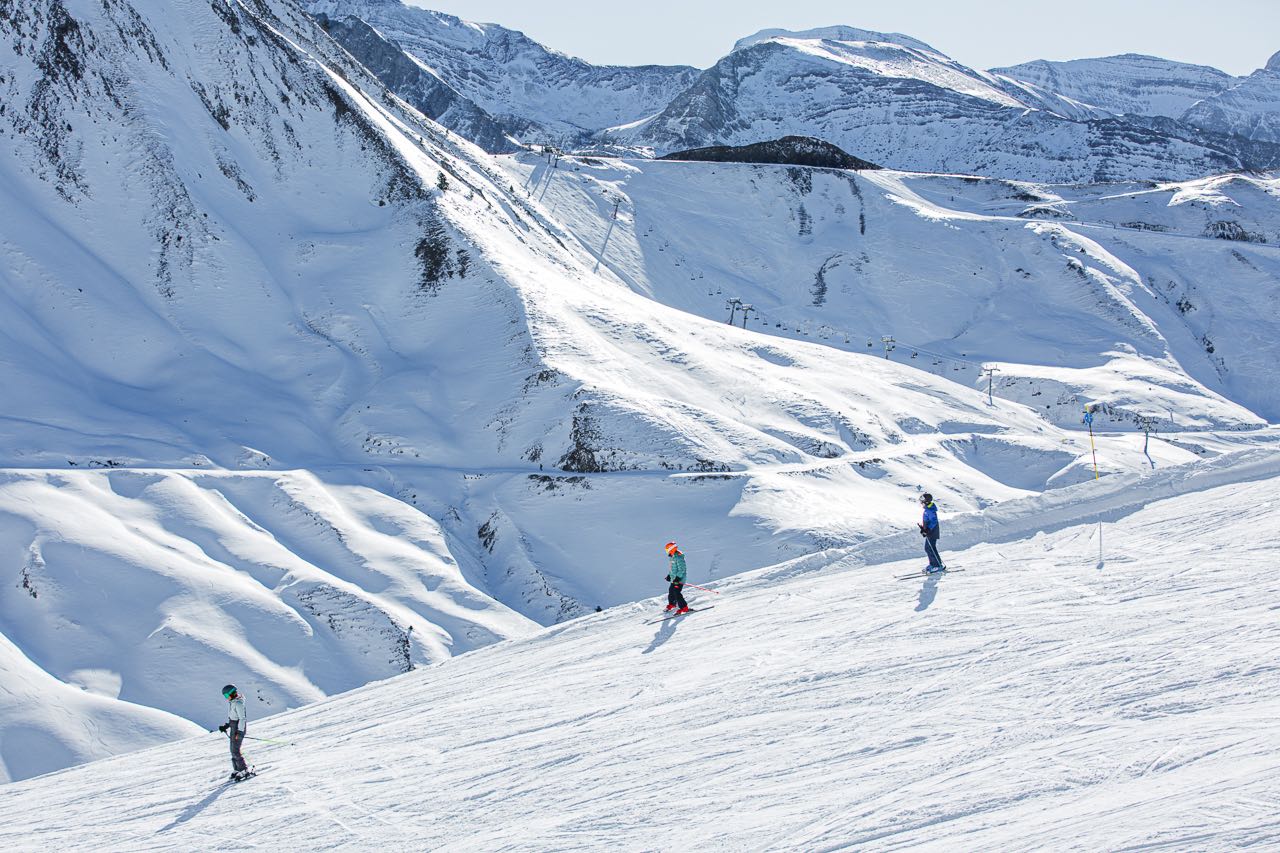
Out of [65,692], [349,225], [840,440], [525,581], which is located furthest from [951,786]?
[349,225]

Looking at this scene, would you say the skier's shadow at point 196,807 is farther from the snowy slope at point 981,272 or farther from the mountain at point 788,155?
the mountain at point 788,155

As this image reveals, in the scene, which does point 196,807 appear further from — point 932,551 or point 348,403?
point 348,403

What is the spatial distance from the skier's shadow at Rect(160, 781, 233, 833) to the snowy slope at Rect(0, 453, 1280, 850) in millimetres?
81

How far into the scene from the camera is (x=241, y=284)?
149 feet

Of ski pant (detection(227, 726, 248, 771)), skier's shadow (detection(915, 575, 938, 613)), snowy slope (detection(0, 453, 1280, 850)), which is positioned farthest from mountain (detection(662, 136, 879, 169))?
ski pant (detection(227, 726, 248, 771))

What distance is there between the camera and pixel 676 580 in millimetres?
20250

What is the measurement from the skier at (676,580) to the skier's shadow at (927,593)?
5.07m

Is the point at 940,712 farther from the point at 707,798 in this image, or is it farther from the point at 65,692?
the point at 65,692

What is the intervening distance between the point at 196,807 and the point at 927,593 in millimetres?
13469

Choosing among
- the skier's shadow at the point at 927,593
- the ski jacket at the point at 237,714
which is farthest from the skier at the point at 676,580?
the ski jacket at the point at 237,714

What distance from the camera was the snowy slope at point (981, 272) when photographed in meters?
71.8

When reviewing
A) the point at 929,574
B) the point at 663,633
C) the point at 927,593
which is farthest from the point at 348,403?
the point at 927,593

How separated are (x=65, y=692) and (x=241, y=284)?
26.3 meters

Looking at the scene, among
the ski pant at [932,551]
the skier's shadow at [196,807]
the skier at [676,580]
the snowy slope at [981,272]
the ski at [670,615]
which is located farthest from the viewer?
the snowy slope at [981,272]
